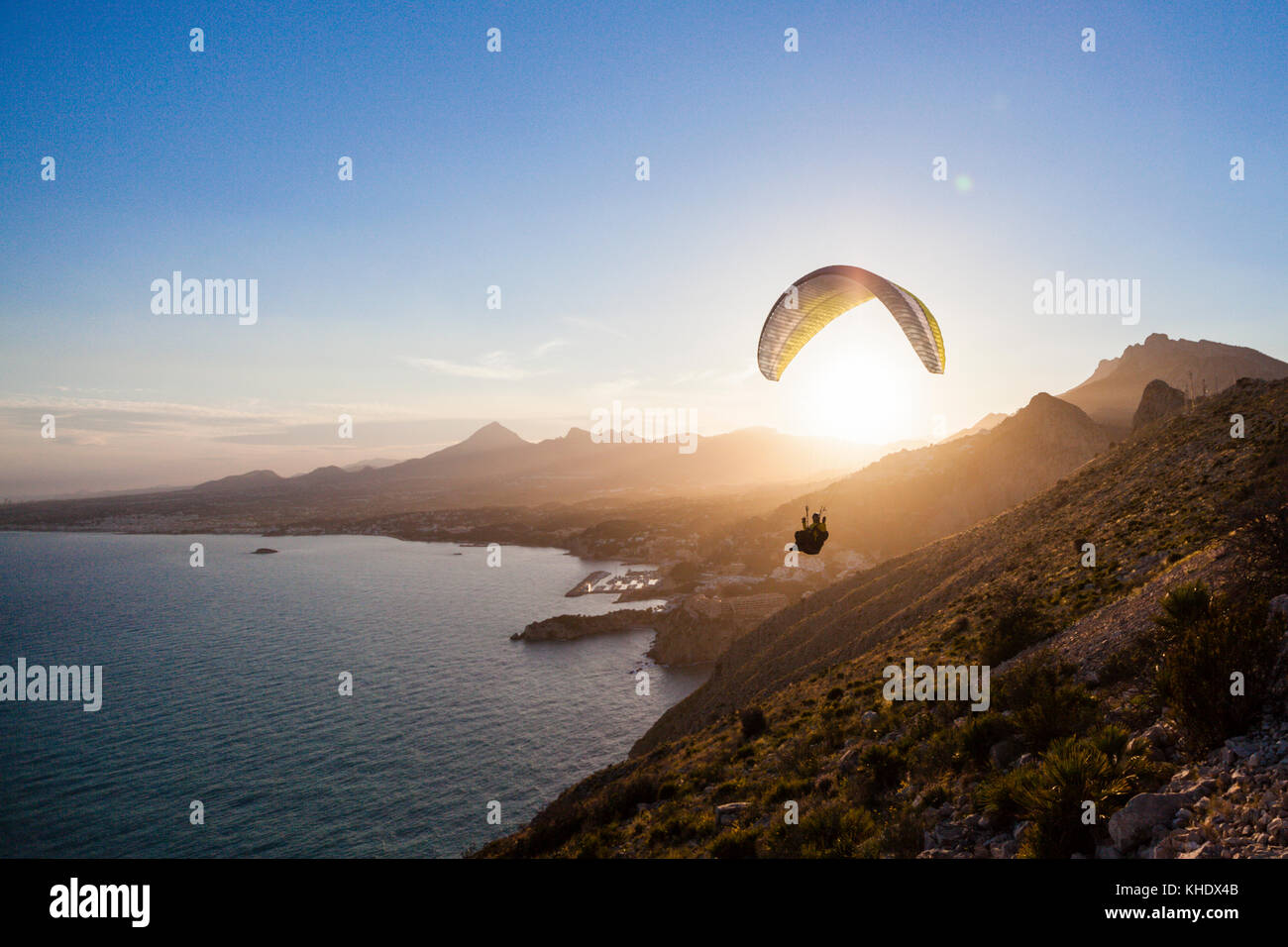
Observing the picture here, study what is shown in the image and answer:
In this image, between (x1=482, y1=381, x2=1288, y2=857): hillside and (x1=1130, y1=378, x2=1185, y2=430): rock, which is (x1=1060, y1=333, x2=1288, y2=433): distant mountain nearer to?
(x1=1130, y1=378, x2=1185, y2=430): rock

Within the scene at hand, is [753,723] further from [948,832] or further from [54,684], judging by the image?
[54,684]

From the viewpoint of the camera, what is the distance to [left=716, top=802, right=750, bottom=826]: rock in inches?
631

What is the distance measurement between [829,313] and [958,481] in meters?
91.1

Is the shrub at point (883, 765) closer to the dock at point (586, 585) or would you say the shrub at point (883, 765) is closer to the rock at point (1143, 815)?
the rock at point (1143, 815)

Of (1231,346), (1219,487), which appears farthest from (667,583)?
(1231,346)

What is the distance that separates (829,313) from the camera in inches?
875

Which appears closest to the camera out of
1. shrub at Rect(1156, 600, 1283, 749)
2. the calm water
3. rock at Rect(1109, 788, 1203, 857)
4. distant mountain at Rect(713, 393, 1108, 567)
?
rock at Rect(1109, 788, 1203, 857)

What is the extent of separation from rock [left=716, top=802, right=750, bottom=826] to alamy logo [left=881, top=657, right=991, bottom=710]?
6666 millimetres

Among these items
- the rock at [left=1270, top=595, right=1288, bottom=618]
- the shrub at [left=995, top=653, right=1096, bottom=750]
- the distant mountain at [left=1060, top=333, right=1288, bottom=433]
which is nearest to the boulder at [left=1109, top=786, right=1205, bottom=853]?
the shrub at [left=995, top=653, right=1096, bottom=750]

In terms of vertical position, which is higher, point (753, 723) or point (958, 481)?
point (958, 481)

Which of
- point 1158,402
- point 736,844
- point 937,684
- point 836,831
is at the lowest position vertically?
point 736,844

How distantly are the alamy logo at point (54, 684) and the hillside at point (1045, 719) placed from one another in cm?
6080

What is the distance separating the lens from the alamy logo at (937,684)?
55.1ft
